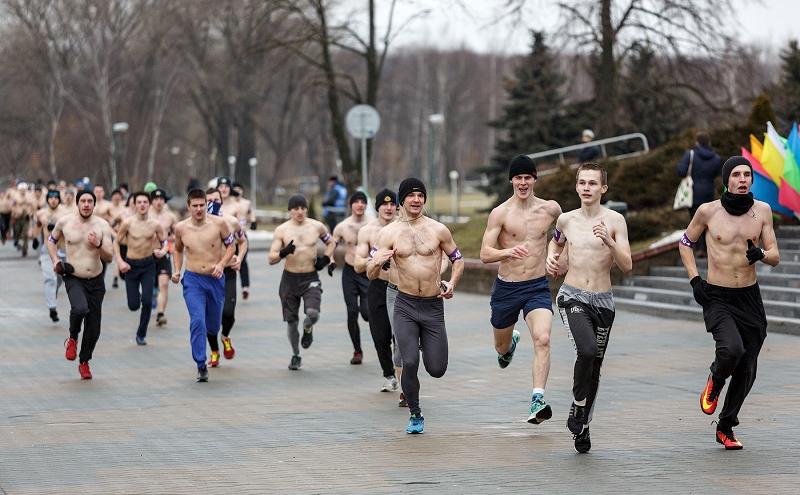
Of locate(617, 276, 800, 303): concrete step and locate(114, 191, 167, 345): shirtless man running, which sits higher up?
locate(114, 191, 167, 345): shirtless man running

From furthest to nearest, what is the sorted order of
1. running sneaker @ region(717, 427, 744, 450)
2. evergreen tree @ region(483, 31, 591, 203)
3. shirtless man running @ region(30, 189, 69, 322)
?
evergreen tree @ region(483, 31, 591, 203), shirtless man running @ region(30, 189, 69, 322), running sneaker @ region(717, 427, 744, 450)

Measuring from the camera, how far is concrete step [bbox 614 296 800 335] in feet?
56.2

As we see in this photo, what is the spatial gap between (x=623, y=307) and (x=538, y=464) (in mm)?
12198

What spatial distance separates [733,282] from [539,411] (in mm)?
1603

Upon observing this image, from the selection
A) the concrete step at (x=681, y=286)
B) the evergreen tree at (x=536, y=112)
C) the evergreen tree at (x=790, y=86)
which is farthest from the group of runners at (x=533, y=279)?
the evergreen tree at (x=536, y=112)

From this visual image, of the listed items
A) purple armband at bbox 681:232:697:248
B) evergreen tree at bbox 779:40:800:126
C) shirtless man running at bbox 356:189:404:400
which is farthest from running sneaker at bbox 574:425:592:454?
evergreen tree at bbox 779:40:800:126

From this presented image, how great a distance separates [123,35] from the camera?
206ft

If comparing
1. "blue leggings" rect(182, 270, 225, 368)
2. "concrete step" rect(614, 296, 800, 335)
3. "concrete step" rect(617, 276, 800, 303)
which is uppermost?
"blue leggings" rect(182, 270, 225, 368)

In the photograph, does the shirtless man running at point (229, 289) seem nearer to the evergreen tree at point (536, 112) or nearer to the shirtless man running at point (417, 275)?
the shirtless man running at point (417, 275)

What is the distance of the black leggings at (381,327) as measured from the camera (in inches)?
504

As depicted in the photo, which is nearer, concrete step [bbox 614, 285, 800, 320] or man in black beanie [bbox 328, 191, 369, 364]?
man in black beanie [bbox 328, 191, 369, 364]

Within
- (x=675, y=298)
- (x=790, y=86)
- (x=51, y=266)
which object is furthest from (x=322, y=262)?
(x=790, y=86)

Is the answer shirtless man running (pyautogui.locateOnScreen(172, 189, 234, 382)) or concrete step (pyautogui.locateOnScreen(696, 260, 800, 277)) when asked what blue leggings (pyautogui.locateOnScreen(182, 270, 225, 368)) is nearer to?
shirtless man running (pyautogui.locateOnScreen(172, 189, 234, 382))

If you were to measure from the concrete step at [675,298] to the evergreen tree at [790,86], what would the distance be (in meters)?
10.9
